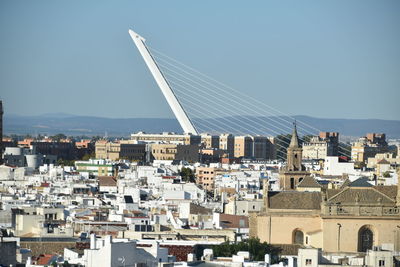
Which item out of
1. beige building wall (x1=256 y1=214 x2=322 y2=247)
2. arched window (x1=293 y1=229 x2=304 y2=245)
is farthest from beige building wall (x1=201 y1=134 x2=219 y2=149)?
arched window (x1=293 y1=229 x2=304 y2=245)

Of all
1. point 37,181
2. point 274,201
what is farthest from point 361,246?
point 37,181

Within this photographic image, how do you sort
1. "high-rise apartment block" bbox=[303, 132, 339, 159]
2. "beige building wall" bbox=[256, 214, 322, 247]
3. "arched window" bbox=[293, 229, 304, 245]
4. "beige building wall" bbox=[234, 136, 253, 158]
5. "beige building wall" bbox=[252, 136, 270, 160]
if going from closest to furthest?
1. "beige building wall" bbox=[256, 214, 322, 247]
2. "arched window" bbox=[293, 229, 304, 245]
3. "high-rise apartment block" bbox=[303, 132, 339, 159]
4. "beige building wall" bbox=[252, 136, 270, 160]
5. "beige building wall" bbox=[234, 136, 253, 158]

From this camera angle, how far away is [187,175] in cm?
9888

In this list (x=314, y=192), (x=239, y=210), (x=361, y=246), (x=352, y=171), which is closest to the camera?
(x=361, y=246)

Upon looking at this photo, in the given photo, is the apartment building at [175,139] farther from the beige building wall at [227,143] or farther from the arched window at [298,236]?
the arched window at [298,236]

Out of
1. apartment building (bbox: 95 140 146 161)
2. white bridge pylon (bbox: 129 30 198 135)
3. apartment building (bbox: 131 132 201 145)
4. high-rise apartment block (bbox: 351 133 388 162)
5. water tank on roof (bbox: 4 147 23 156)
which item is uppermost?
white bridge pylon (bbox: 129 30 198 135)

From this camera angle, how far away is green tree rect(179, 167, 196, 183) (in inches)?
3808

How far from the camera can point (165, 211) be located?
59.6 m

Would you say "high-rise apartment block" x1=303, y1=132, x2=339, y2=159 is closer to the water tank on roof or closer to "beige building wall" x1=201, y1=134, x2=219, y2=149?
"beige building wall" x1=201, y1=134, x2=219, y2=149

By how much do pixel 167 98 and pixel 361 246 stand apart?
4127 inches

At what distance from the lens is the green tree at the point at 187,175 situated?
317 ft

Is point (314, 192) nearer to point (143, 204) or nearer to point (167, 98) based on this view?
point (143, 204)

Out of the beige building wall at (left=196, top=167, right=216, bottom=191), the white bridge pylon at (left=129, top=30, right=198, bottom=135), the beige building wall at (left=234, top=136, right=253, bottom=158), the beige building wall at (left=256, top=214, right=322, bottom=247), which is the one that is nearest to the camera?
the beige building wall at (left=256, top=214, right=322, bottom=247)

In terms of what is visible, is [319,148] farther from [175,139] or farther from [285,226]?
[285,226]
